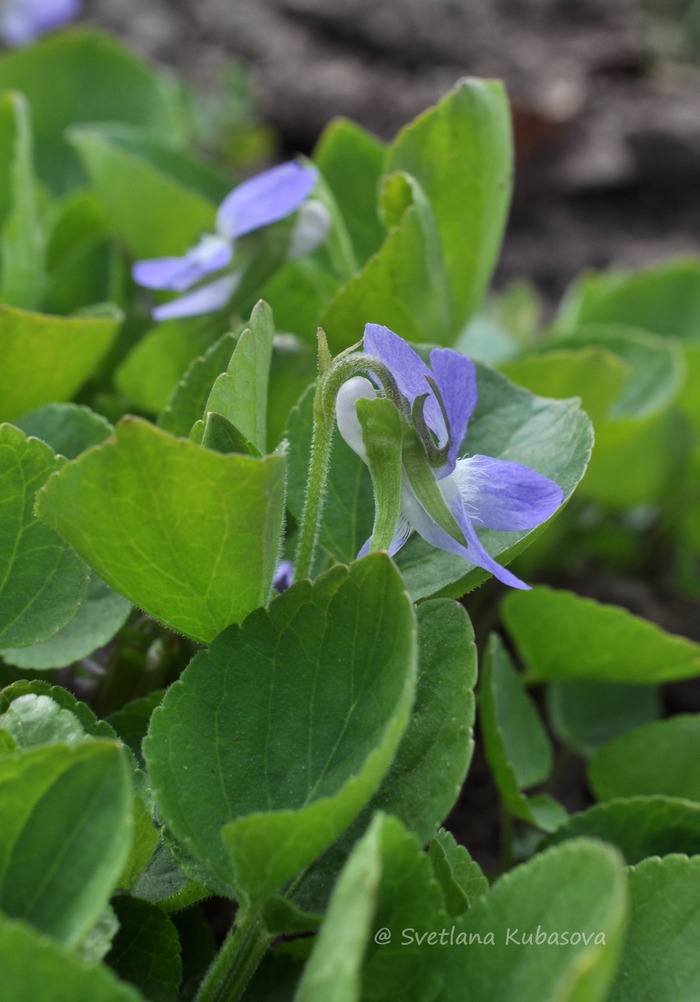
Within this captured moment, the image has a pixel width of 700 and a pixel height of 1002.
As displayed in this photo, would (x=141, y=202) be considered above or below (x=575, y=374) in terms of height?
above

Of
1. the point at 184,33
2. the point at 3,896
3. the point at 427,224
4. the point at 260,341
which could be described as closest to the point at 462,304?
the point at 427,224

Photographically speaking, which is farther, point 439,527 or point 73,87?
point 73,87

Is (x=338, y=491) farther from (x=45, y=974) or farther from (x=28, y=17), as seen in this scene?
(x=28, y=17)

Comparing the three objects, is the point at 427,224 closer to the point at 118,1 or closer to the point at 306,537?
the point at 306,537

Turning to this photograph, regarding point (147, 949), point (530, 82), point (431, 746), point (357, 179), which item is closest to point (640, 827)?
point (431, 746)

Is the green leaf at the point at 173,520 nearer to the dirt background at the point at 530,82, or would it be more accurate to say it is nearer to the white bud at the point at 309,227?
the white bud at the point at 309,227

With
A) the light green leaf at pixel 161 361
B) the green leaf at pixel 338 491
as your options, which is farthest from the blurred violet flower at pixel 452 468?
the light green leaf at pixel 161 361
